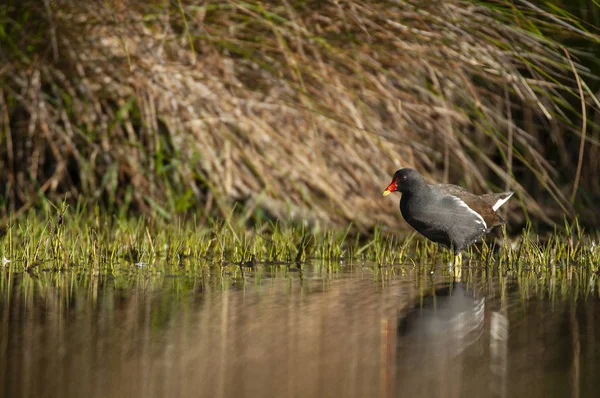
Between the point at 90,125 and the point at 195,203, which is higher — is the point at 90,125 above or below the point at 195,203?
above

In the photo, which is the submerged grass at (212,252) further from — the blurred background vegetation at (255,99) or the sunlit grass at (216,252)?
the blurred background vegetation at (255,99)

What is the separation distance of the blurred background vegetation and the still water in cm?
166

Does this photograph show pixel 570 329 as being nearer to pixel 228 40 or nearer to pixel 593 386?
pixel 593 386

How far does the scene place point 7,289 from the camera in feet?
14.5

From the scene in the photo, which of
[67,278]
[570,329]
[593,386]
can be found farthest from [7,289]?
[593,386]

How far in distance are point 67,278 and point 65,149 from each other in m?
2.17

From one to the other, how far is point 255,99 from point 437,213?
1.68 metres

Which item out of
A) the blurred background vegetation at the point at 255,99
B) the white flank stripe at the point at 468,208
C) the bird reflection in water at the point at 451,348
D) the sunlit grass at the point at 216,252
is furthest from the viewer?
the blurred background vegetation at the point at 255,99

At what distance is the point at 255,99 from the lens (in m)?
6.63

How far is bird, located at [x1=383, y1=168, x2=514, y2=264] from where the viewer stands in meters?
5.56

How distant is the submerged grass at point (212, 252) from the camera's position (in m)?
5.31

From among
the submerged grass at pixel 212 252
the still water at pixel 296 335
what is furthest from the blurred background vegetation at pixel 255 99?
the still water at pixel 296 335

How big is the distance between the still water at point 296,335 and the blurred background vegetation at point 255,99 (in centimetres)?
166

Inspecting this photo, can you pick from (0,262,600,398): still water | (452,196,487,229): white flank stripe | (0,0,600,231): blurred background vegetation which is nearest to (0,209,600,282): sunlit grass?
(452,196,487,229): white flank stripe
